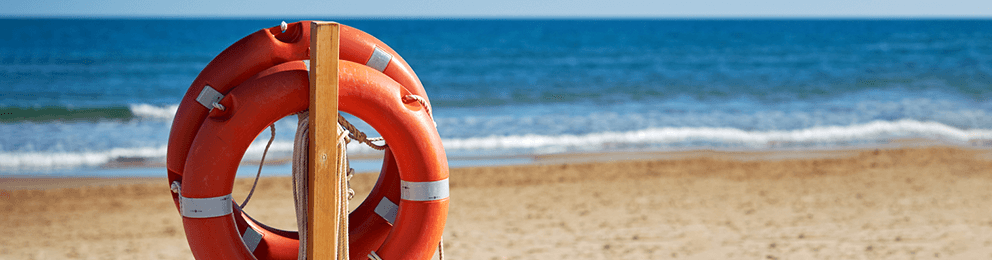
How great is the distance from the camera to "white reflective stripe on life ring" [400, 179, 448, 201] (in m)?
1.76

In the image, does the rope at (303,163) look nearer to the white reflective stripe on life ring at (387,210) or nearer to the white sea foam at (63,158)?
the white reflective stripe on life ring at (387,210)

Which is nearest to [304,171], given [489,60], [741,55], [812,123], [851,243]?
[851,243]

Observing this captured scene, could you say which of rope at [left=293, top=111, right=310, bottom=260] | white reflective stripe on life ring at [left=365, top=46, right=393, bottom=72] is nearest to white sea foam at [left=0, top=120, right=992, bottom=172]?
white reflective stripe on life ring at [left=365, top=46, right=393, bottom=72]

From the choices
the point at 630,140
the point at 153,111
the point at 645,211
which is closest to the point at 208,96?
the point at 645,211

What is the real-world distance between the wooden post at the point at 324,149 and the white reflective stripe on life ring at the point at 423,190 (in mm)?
174

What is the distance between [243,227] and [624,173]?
11.7 ft

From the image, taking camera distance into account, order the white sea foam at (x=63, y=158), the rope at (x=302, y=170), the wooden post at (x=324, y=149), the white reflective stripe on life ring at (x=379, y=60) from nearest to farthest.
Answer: the wooden post at (x=324, y=149) < the rope at (x=302, y=170) < the white reflective stripe on life ring at (x=379, y=60) < the white sea foam at (x=63, y=158)

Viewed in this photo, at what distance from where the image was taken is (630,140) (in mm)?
6559

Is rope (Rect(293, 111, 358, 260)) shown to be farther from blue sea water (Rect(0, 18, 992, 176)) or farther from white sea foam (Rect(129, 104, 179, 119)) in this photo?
white sea foam (Rect(129, 104, 179, 119))

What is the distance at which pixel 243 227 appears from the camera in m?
1.96

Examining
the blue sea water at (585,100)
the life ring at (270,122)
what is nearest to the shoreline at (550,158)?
the blue sea water at (585,100)

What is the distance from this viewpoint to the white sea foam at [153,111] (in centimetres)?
826

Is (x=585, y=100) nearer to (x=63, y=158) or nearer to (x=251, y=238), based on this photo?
(x=63, y=158)

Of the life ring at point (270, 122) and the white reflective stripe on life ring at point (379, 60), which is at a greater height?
the white reflective stripe on life ring at point (379, 60)
